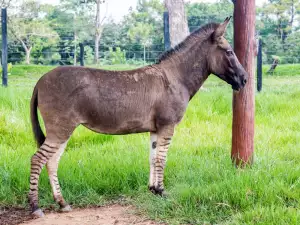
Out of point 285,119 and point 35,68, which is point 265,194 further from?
point 35,68

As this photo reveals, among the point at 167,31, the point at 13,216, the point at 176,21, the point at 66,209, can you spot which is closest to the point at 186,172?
the point at 66,209

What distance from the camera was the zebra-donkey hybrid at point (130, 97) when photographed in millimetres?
4746

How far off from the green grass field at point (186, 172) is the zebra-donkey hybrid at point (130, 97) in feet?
1.48

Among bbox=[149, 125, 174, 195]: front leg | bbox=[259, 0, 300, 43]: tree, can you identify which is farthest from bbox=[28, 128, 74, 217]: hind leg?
bbox=[259, 0, 300, 43]: tree

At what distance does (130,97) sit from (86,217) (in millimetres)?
1375

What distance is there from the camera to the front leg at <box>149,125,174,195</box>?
204 inches

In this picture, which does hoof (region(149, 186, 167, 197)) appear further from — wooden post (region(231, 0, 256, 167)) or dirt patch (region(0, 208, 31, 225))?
dirt patch (region(0, 208, 31, 225))

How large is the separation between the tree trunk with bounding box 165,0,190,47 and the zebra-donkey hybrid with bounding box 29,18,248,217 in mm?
6141

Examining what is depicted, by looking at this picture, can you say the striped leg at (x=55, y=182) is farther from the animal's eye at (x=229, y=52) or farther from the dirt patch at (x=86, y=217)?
the animal's eye at (x=229, y=52)

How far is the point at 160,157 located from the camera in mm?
5238

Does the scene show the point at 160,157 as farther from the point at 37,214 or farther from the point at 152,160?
the point at 37,214

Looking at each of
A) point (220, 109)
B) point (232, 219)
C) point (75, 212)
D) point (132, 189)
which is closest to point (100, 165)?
point (132, 189)

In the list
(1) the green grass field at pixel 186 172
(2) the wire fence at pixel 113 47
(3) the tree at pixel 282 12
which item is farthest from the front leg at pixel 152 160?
(3) the tree at pixel 282 12

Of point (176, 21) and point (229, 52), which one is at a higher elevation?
point (176, 21)
